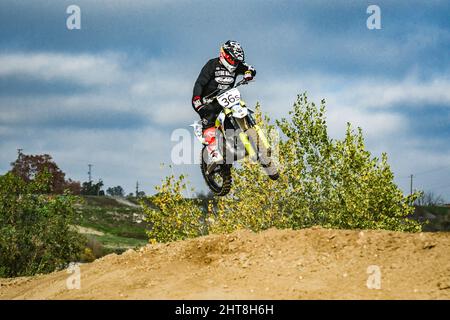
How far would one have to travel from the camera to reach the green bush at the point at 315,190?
101 ft

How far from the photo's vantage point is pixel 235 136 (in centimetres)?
1323

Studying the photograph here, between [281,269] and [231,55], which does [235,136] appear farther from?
[281,269]

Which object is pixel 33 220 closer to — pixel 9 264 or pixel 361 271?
pixel 9 264

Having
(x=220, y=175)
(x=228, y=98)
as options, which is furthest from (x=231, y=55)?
(x=220, y=175)

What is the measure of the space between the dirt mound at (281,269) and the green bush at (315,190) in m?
17.2

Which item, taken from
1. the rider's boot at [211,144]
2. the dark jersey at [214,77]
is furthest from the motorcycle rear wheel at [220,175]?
the dark jersey at [214,77]

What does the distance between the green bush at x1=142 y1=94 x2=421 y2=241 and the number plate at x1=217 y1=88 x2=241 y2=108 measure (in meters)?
18.0

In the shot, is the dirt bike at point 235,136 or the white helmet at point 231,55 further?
the white helmet at point 231,55

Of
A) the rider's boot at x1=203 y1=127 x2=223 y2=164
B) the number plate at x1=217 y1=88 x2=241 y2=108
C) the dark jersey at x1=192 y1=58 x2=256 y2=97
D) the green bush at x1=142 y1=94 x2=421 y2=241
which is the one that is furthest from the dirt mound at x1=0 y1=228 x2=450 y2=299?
the green bush at x1=142 y1=94 x2=421 y2=241

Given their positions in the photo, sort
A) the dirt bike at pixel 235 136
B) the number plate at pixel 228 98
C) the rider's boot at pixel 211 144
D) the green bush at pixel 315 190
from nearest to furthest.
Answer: the dirt bike at pixel 235 136 → the number plate at pixel 228 98 → the rider's boot at pixel 211 144 → the green bush at pixel 315 190

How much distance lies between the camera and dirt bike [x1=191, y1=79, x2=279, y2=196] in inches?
508

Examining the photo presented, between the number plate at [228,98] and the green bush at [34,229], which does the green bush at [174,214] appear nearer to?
the green bush at [34,229]
